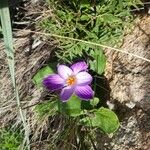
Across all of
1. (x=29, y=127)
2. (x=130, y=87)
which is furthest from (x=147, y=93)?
(x=29, y=127)

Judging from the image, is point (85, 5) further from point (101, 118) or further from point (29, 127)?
point (29, 127)

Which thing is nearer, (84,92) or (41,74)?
(84,92)

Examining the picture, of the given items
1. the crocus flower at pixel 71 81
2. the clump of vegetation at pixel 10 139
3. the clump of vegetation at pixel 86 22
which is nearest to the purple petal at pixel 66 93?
the crocus flower at pixel 71 81

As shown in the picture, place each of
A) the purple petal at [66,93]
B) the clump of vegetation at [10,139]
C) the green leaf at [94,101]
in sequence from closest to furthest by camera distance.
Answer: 1. the purple petal at [66,93]
2. the green leaf at [94,101]
3. the clump of vegetation at [10,139]

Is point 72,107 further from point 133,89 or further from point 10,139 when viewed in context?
point 10,139

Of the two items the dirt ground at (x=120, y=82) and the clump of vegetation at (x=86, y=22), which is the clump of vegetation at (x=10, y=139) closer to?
the dirt ground at (x=120, y=82)

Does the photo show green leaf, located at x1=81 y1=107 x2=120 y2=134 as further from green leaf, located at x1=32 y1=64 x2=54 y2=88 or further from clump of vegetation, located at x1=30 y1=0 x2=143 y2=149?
green leaf, located at x1=32 y1=64 x2=54 y2=88

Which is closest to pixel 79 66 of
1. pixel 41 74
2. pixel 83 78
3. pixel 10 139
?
pixel 83 78

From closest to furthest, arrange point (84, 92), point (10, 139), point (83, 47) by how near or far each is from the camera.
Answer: point (84, 92), point (83, 47), point (10, 139)
